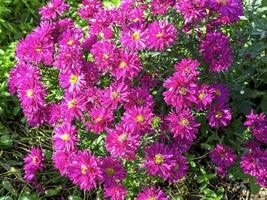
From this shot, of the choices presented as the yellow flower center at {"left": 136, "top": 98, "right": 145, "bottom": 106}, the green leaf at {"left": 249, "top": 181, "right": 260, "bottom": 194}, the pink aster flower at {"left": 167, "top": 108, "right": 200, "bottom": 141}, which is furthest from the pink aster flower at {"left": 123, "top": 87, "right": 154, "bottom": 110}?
the green leaf at {"left": 249, "top": 181, "right": 260, "bottom": 194}

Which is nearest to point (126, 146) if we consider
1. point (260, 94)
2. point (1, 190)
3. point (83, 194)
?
point (83, 194)

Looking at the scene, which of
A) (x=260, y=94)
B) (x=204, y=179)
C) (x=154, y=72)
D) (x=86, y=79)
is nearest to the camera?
(x=86, y=79)

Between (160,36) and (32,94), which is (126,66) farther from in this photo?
(32,94)

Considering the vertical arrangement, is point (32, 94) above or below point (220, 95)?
above

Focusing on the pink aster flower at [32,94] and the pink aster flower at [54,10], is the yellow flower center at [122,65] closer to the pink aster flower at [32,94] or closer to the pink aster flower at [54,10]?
the pink aster flower at [32,94]

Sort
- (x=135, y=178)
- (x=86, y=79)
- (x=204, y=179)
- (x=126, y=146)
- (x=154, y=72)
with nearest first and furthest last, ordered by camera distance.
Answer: (x=126, y=146) < (x=86, y=79) < (x=154, y=72) < (x=135, y=178) < (x=204, y=179)

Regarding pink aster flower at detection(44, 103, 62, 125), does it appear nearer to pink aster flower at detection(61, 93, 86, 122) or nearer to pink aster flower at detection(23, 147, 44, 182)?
pink aster flower at detection(61, 93, 86, 122)

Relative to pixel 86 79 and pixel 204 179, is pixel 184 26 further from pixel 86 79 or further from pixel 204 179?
pixel 204 179

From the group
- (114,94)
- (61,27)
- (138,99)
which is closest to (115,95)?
(114,94)
